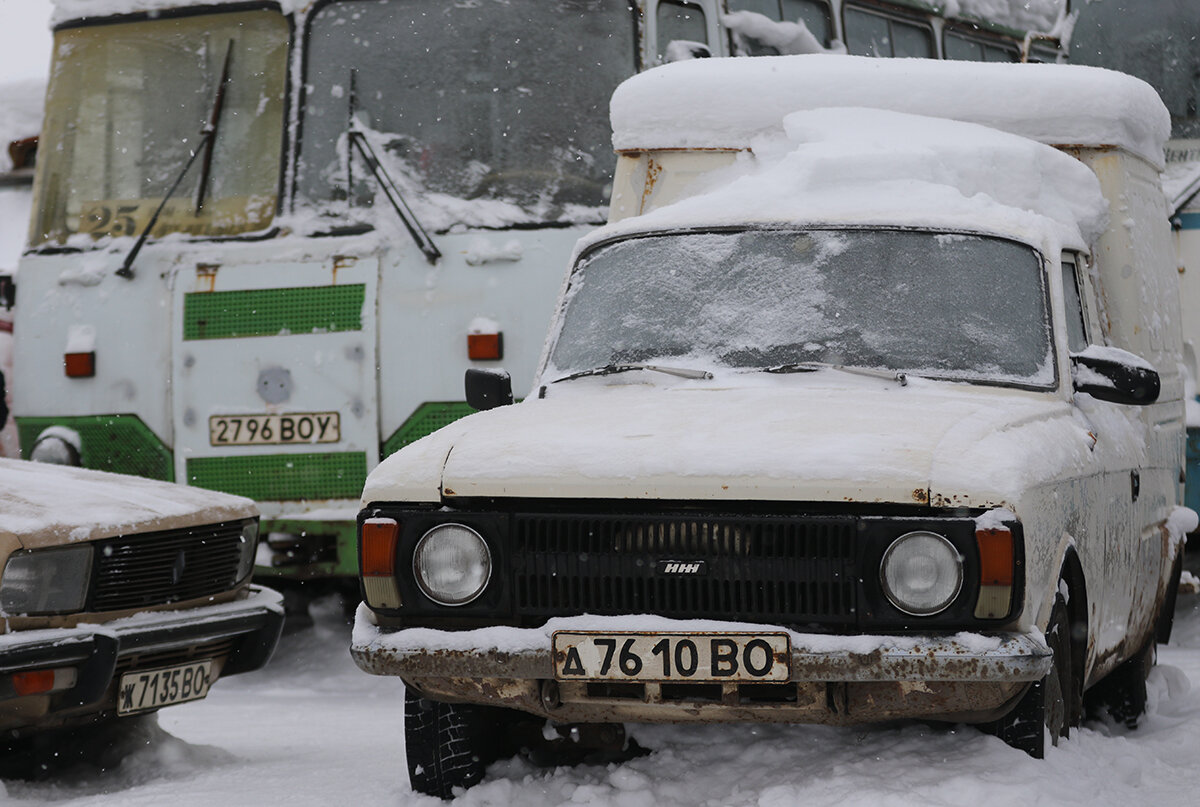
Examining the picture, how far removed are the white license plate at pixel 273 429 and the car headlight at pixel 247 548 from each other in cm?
191

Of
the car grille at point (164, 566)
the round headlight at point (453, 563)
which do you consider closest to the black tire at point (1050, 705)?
the round headlight at point (453, 563)

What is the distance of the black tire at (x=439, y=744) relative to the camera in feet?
17.7

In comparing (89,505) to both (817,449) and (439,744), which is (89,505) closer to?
(439,744)

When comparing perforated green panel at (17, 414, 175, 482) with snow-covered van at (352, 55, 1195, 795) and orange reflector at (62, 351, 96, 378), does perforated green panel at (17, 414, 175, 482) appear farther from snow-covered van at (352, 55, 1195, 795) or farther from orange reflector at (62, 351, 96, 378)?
snow-covered van at (352, 55, 1195, 795)

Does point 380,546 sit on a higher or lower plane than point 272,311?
lower

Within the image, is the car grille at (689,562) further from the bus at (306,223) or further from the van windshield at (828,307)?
the bus at (306,223)

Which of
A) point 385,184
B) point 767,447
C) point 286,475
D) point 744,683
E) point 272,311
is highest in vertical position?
point 385,184

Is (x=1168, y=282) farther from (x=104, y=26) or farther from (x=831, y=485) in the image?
(x=104, y=26)

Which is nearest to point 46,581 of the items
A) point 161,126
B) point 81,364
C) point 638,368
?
point 638,368

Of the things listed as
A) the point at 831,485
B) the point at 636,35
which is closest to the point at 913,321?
the point at 831,485

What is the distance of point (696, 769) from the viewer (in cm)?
521

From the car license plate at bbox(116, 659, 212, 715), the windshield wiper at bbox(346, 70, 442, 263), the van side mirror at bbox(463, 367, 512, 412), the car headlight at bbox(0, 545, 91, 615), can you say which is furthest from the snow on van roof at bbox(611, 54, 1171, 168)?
the car headlight at bbox(0, 545, 91, 615)

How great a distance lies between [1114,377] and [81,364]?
5.70m

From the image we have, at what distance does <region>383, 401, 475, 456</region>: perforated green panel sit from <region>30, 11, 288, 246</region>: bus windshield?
131cm
